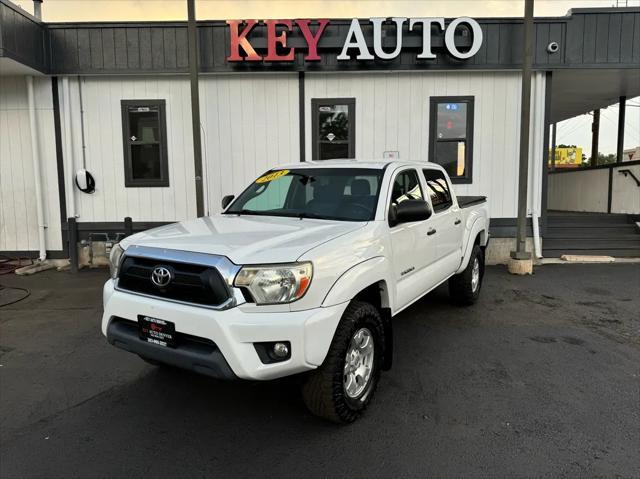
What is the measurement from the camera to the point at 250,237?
3.21 metres

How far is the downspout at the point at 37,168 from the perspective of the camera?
8953mm

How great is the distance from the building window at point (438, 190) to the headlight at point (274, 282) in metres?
2.60

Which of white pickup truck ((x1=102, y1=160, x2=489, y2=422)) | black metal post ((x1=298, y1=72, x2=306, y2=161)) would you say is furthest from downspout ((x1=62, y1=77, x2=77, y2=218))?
white pickup truck ((x1=102, y1=160, x2=489, y2=422))

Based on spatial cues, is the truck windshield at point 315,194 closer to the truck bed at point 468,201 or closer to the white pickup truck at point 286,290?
the white pickup truck at point 286,290

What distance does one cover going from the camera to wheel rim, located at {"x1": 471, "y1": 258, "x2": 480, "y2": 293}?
20.4ft

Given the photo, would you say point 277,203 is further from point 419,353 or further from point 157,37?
point 157,37

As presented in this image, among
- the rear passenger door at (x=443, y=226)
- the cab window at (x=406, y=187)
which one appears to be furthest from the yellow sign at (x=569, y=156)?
the cab window at (x=406, y=187)

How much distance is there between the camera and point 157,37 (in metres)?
→ 8.80

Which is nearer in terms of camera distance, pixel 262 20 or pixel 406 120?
→ pixel 262 20

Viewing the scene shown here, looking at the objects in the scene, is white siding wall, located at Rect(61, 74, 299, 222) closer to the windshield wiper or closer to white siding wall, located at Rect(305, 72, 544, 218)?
white siding wall, located at Rect(305, 72, 544, 218)

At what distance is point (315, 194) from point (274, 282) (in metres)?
1.67

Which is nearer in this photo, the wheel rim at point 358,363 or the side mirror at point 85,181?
the wheel rim at point 358,363

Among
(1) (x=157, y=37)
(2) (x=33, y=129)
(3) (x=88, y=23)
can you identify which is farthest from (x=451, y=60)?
(2) (x=33, y=129)

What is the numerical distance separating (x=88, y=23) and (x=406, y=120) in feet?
20.5
